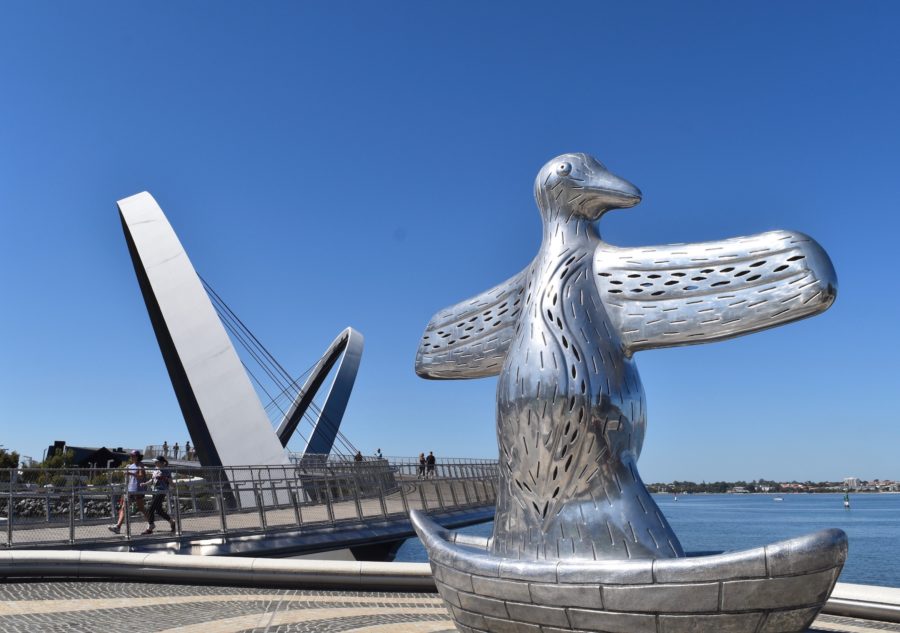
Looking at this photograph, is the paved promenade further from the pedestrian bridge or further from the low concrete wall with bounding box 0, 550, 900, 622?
the pedestrian bridge

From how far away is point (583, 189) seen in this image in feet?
Result: 15.5

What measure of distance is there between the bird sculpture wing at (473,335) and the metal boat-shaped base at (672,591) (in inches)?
62.0

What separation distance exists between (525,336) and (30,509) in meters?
10.7

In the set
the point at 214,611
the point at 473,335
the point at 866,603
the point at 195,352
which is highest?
the point at 195,352

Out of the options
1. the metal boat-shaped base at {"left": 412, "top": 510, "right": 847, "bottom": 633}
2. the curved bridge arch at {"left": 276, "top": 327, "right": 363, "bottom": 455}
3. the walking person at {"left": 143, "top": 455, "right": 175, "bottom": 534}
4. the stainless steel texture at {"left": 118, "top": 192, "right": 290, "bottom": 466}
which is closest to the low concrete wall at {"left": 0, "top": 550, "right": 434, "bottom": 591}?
the walking person at {"left": 143, "top": 455, "right": 175, "bottom": 534}

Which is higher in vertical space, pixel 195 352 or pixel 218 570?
pixel 195 352

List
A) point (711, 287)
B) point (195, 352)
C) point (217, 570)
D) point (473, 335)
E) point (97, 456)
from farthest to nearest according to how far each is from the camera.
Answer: point (97, 456) → point (195, 352) → point (217, 570) → point (473, 335) → point (711, 287)

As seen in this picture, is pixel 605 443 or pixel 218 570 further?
pixel 218 570

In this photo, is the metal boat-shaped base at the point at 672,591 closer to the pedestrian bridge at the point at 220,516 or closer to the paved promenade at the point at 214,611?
the paved promenade at the point at 214,611

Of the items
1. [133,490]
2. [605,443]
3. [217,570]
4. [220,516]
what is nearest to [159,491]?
[133,490]

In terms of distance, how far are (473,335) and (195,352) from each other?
15441mm

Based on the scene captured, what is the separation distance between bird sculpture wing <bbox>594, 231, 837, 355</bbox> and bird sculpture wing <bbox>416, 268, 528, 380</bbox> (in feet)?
2.52

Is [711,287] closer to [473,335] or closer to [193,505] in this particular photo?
[473,335]

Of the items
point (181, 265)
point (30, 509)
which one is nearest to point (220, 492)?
point (30, 509)
